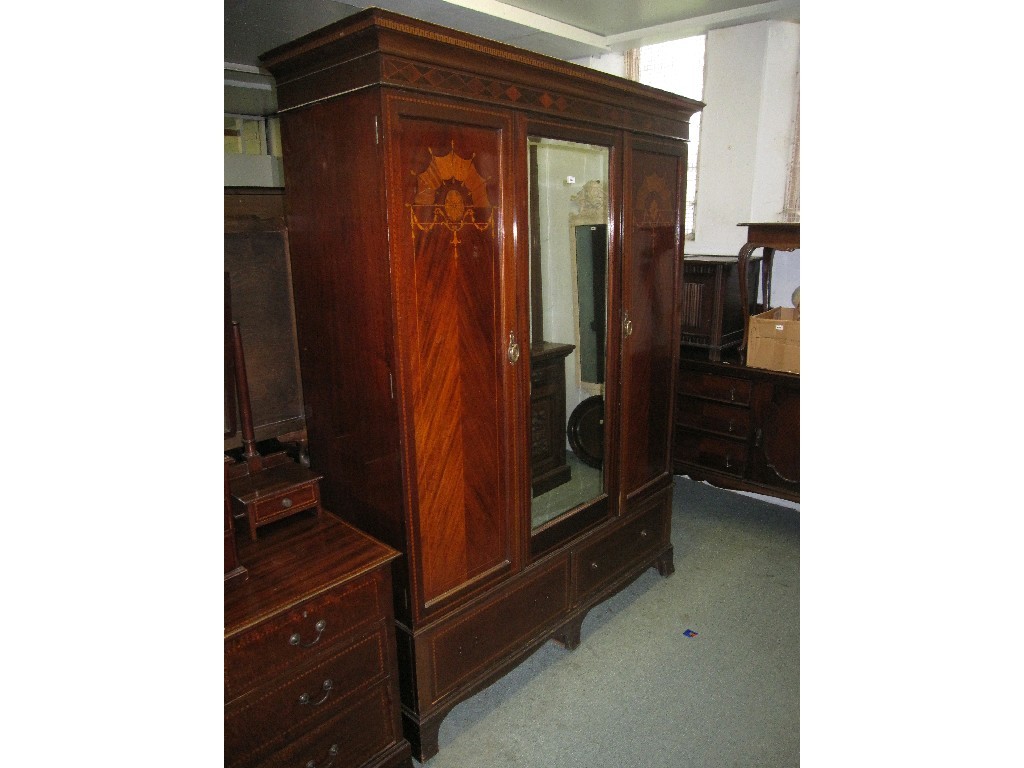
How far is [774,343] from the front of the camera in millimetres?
2801

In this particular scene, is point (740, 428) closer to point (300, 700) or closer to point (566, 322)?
point (566, 322)

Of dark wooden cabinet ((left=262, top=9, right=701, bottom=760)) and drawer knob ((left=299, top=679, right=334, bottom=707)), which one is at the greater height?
dark wooden cabinet ((left=262, top=9, right=701, bottom=760))

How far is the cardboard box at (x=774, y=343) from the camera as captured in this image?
275cm

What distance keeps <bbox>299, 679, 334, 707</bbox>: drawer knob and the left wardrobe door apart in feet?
0.97

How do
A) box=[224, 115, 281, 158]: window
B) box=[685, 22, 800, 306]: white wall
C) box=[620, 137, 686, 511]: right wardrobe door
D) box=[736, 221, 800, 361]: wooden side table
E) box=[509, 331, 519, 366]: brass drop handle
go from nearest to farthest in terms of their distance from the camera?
box=[509, 331, 519, 366]: brass drop handle
box=[620, 137, 686, 511]: right wardrobe door
box=[736, 221, 800, 361]: wooden side table
box=[685, 22, 800, 306]: white wall
box=[224, 115, 281, 158]: window

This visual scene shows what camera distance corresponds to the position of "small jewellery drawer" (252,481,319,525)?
1.64 meters

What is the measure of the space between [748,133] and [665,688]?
8.53 ft

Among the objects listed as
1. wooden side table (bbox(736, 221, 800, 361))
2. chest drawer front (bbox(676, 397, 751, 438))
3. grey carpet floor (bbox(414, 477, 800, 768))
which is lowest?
grey carpet floor (bbox(414, 477, 800, 768))

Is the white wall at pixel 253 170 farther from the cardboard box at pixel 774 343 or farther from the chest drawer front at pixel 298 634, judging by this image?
the chest drawer front at pixel 298 634

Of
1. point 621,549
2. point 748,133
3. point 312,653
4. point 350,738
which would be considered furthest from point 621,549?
point 748,133

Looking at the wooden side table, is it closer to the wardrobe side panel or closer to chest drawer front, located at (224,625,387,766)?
the wardrobe side panel

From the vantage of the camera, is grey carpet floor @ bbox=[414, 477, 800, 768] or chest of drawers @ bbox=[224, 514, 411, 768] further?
grey carpet floor @ bbox=[414, 477, 800, 768]

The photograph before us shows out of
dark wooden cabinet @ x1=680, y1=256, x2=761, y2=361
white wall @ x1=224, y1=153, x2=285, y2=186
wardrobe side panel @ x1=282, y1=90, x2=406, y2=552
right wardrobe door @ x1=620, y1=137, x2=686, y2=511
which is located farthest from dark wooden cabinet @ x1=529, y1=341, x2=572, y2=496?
white wall @ x1=224, y1=153, x2=285, y2=186
